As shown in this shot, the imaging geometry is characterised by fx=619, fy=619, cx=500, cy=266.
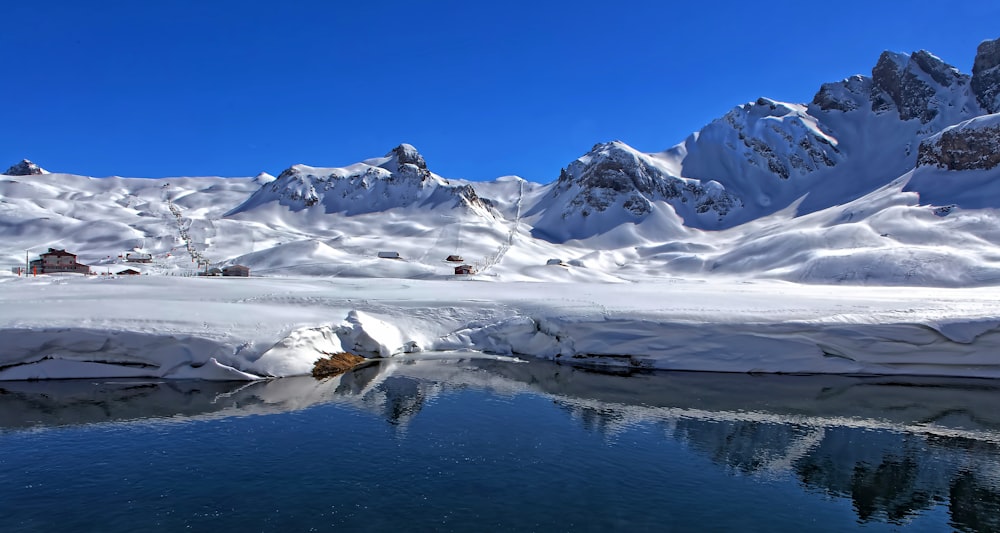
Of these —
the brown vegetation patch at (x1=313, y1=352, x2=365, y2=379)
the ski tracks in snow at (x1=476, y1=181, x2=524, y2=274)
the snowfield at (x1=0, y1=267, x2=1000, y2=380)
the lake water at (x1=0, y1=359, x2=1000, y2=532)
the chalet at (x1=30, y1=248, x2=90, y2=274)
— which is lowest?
the lake water at (x1=0, y1=359, x2=1000, y2=532)

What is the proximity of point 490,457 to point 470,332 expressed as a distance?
65.0 feet

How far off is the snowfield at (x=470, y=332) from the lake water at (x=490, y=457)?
1964mm

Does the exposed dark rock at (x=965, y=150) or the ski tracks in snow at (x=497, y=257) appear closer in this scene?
the ski tracks in snow at (x=497, y=257)

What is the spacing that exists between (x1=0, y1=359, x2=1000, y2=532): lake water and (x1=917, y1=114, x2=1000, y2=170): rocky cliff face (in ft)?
482

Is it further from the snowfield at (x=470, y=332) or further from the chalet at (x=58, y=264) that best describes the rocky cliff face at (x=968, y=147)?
the chalet at (x=58, y=264)

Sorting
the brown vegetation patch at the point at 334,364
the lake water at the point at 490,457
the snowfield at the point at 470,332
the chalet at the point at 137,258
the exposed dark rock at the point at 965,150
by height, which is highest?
the exposed dark rock at the point at 965,150

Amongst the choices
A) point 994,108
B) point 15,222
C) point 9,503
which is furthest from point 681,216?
point 9,503

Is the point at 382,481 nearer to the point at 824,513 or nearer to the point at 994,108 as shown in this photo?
the point at 824,513

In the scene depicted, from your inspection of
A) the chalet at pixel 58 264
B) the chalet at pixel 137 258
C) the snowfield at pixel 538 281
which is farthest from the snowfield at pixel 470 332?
the chalet at pixel 137 258

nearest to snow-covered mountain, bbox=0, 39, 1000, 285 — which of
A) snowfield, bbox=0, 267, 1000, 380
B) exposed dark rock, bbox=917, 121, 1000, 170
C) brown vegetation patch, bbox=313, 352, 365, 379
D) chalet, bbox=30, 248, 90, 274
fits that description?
exposed dark rock, bbox=917, 121, 1000, 170

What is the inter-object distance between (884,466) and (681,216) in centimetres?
18313

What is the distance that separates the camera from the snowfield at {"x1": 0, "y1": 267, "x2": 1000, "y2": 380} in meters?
30.2

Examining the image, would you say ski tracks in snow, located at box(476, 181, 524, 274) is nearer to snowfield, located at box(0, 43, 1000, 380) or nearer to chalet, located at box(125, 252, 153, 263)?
snowfield, located at box(0, 43, 1000, 380)

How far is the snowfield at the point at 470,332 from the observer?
3019cm
